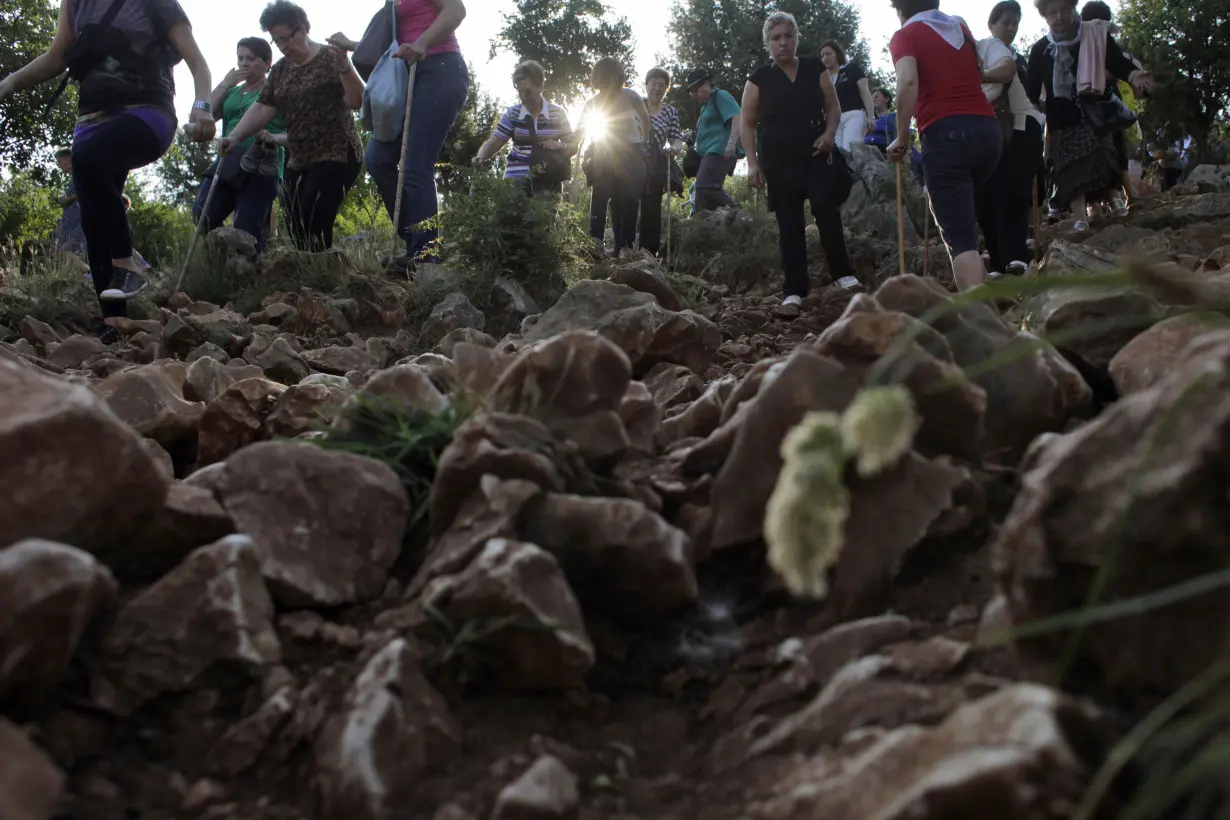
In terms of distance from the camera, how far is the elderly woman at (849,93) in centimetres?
1180

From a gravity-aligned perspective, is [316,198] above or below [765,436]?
above

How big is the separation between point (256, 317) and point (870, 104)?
8.48 m

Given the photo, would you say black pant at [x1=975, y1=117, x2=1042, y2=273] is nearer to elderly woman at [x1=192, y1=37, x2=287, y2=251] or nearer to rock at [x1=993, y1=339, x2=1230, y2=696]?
elderly woman at [x1=192, y1=37, x2=287, y2=251]

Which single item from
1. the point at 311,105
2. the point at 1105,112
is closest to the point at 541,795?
the point at 311,105

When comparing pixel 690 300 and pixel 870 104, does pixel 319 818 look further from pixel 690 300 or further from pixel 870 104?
pixel 870 104

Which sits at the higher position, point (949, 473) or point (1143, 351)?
point (1143, 351)

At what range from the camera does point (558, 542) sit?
72.4 inches

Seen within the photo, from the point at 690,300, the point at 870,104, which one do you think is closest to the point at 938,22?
the point at 690,300

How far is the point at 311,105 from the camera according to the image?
7.59 metres

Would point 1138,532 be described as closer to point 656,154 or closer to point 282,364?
point 282,364

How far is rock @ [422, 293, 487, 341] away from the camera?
252 inches

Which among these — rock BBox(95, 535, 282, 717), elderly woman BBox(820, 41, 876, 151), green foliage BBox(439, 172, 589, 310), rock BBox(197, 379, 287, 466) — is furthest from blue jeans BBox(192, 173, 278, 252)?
rock BBox(95, 535, 282, 717)

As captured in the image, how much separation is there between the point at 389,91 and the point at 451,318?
6.71 feet

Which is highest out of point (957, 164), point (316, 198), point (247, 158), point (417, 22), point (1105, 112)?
point (417, 22)
